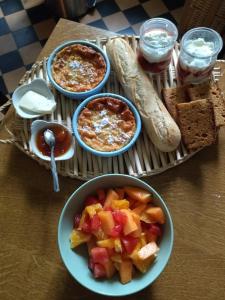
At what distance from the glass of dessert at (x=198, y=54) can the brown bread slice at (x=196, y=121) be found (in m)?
0.10

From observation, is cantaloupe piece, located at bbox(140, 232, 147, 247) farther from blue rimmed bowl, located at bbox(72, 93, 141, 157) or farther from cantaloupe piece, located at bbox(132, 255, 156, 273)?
blue rimmed bowl, located at bbox(72, 93, 141, 157)

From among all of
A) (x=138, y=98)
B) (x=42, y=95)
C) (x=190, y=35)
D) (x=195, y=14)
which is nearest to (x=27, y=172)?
(x=42, y=95)

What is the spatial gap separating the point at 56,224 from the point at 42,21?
1.57 meters

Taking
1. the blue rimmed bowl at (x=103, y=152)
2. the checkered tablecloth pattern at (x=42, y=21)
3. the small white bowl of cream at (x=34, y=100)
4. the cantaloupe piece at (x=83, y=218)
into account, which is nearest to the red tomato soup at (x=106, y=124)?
the blue rimmed bowl at (x=103, y=152)

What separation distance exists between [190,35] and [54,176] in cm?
62

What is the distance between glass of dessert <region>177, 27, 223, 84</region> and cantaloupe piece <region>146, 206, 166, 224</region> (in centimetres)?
46

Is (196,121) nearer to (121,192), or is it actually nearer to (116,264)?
(121,192)

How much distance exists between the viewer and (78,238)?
90cm

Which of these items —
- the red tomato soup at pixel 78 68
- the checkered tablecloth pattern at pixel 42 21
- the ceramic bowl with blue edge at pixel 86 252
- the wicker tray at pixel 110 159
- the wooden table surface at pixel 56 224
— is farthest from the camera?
the checkered tablecloth pattern at pixel 42 21

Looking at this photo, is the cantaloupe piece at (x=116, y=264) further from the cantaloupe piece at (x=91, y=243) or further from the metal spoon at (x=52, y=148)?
the metal spoon at (x=52, y=148)

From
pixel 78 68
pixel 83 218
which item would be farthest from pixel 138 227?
pixel 78 68

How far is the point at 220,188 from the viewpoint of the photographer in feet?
3.43

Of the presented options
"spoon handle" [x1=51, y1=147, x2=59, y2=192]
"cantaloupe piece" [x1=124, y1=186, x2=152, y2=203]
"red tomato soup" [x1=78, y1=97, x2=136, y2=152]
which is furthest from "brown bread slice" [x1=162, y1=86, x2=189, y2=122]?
"spoon handle" [x1=51, y1=147, x2=59, y2=192]

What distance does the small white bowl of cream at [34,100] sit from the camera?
3.64ft
